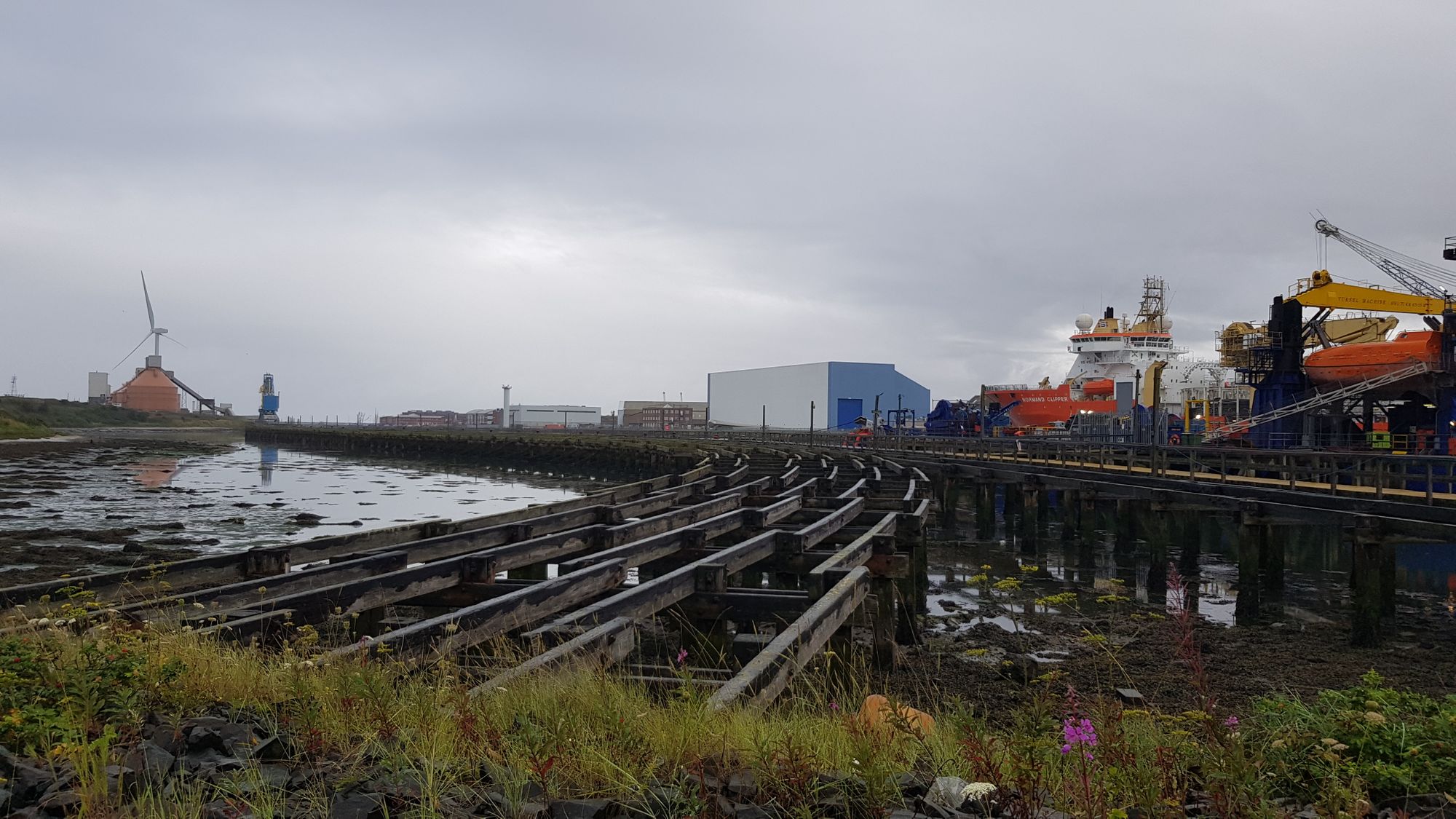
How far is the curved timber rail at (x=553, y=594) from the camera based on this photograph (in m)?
5.80

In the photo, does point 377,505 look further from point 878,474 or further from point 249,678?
point 249,678

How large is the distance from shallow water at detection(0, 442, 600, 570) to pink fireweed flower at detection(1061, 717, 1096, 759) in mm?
20679

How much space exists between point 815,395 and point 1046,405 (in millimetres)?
37266

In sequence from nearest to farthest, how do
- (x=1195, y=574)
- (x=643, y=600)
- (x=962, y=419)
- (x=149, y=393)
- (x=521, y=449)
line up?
1. (x=643, y=600)
2. (x=1195, y=574)
3. (x=962, y=419)
4. (x=521, y=449)
5. (x=149, y=393)

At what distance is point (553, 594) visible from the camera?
284 inches

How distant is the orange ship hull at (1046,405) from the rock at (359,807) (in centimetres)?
6196

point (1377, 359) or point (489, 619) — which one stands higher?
point (1377, 359)

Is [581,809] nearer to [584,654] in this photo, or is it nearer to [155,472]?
[584,654]

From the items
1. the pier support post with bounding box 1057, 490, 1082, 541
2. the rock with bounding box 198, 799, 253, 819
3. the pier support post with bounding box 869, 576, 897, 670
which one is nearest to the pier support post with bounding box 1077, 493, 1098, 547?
the pier support post with bounding box 1057, 490, 1082, 541

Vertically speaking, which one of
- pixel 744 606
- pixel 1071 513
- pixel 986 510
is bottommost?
pixel 986 510

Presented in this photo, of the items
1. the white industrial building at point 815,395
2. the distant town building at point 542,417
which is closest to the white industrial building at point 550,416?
the distant town building at point 542,417

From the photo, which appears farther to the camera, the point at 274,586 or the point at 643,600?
the point at 274,586

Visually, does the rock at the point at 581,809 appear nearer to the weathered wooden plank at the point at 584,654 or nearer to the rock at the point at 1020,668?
the weathered wooden plank at the point at 584,654

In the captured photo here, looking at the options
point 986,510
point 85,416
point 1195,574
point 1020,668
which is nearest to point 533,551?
point 1020,668
